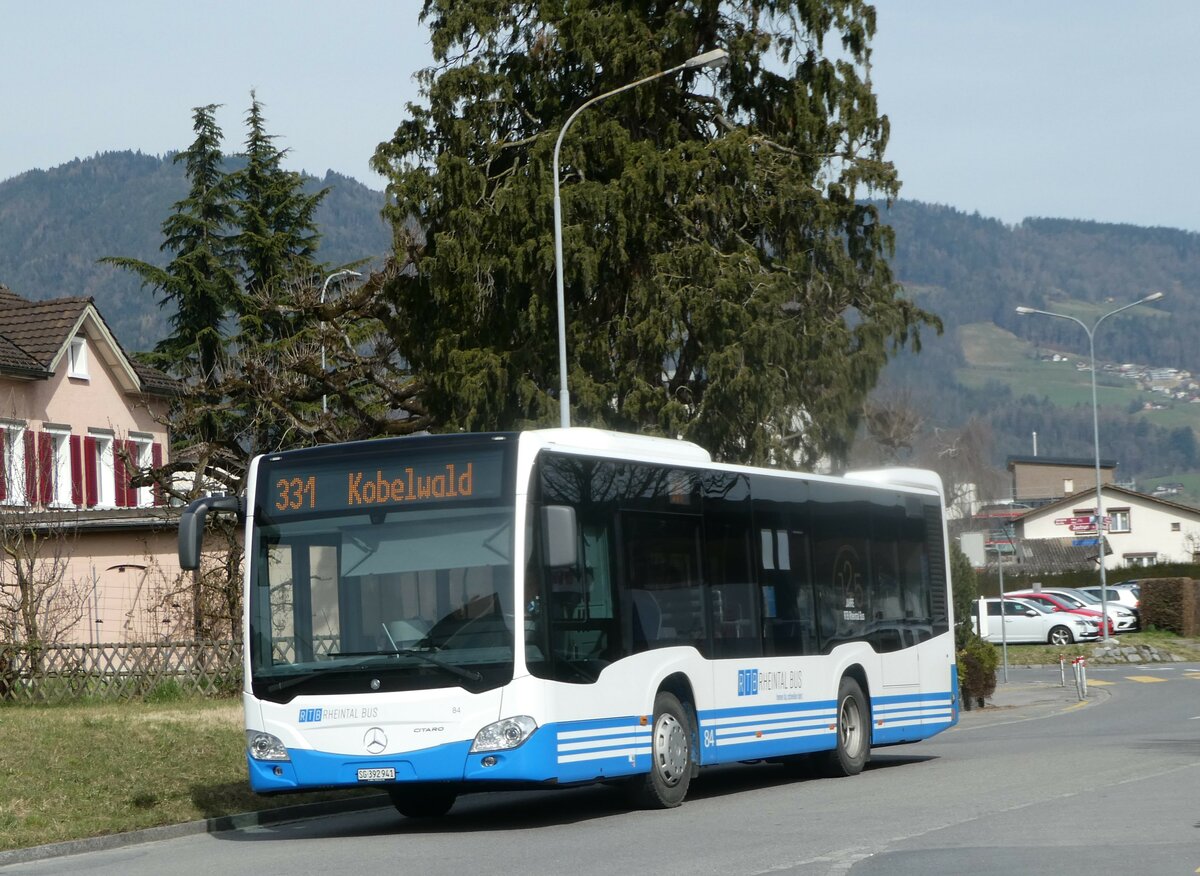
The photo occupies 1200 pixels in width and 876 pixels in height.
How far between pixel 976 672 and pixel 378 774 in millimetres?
19986

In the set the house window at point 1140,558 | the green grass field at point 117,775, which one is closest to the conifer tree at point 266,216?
the green grass field at point 117,775

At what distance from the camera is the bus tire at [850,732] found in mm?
18391

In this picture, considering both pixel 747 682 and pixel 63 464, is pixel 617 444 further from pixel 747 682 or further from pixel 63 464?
pixel 63 464

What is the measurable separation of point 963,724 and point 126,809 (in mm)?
16518

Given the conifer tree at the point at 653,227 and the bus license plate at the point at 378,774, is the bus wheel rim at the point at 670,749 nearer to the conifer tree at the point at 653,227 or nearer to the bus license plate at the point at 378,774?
the bus license plate at the point at 378,774

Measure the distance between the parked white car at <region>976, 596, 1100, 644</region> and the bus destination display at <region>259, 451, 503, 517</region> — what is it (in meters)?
42.1

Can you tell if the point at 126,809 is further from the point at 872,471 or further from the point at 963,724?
the point at 963,724

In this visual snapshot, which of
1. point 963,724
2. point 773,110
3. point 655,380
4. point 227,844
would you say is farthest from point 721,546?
point 773,110

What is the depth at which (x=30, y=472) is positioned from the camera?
3422 centimetres

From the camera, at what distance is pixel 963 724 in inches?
1134

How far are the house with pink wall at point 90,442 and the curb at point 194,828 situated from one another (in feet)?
54.1

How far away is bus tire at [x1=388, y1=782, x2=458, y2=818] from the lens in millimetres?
15625

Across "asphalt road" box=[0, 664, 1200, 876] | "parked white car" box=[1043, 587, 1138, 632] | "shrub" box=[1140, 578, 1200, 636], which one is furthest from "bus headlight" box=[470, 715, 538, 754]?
"shrub" box=[1140, 578, 1200, 636]

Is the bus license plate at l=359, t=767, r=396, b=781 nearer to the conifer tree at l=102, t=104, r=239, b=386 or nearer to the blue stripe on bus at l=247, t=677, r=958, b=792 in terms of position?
the blue stripe on bus at l=247, t=677, r=958, b=792
